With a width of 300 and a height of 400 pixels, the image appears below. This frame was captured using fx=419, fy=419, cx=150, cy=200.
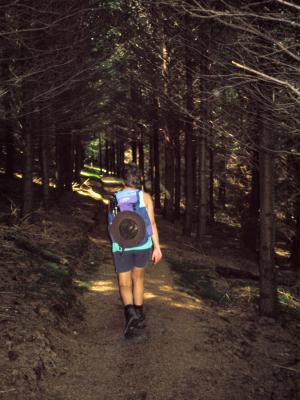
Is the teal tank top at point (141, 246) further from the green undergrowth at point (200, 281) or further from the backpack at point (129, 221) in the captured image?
the green undergrowth at point (200, 281)

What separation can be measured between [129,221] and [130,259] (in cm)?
55

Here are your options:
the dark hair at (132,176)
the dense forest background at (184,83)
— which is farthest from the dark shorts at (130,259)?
the dense forest background at (184,83)

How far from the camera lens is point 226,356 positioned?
555 centimetres

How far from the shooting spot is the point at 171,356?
5.20 meters

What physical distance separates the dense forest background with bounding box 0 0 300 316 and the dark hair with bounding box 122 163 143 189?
61.8 inches

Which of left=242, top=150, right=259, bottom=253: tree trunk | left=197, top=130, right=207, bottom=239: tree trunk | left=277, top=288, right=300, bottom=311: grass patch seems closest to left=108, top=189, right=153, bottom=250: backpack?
left=277, top=288, right=300, bottom=311: grass patch

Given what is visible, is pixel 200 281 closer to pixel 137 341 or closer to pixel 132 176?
pixel 137 341

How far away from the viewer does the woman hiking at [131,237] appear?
17.4 feet

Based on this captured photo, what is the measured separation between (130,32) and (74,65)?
3.49m

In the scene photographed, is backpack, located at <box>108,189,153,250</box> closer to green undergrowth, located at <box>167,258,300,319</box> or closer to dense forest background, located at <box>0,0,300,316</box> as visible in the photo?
dense forest background, located at <box>0,0,300,316</box>

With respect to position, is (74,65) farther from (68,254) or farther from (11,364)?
(11,364)

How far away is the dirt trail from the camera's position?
448cm

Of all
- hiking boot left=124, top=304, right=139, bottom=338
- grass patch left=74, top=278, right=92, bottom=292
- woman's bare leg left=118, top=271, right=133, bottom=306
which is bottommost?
grass patch left=74, top=278, right=92, bottom=292

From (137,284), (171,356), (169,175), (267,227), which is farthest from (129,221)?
(169,175)
